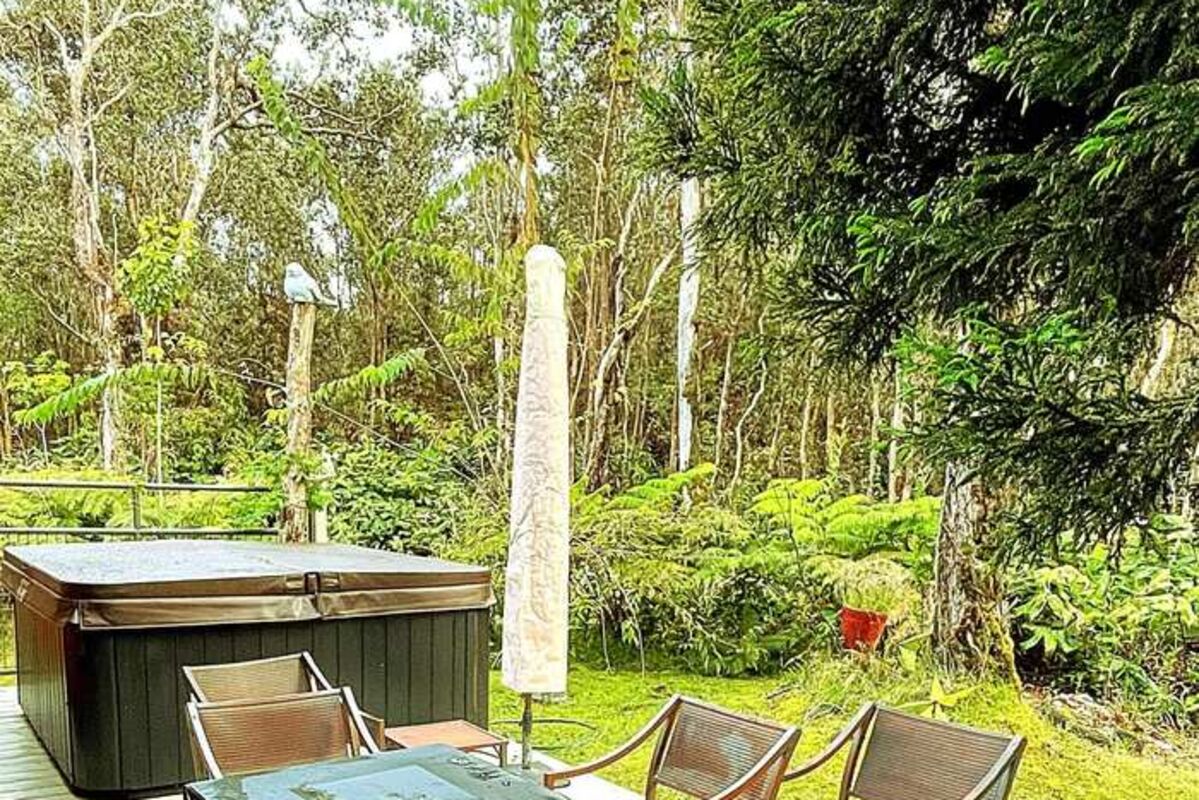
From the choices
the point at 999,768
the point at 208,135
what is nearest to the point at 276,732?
the point at 999,768

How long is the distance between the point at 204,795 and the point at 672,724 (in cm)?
133

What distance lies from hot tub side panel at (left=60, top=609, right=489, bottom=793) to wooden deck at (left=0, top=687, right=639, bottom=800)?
0.34 ft

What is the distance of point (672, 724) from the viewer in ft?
9.86

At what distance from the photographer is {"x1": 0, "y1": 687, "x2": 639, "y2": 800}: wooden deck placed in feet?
12.6

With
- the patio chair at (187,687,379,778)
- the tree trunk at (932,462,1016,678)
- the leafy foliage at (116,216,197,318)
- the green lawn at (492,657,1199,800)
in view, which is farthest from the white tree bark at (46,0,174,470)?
the tree trunk at (932,462,1016,678)

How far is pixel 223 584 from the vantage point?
3.95 metres

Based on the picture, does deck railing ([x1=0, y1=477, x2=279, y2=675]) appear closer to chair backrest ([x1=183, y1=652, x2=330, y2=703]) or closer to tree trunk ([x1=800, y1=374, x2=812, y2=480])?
chair backrest ([x1=183, y1=652, x2=330, y2=703])

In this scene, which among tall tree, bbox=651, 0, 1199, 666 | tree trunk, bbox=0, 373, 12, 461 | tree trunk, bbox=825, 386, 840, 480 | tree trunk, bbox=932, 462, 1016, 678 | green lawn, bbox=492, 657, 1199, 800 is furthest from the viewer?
tree trunk, bbox=0, 373, 12, 461

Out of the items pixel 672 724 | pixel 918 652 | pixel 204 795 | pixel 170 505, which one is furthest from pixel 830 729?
pixel 170 505

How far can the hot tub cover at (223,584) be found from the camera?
3756 millimetres

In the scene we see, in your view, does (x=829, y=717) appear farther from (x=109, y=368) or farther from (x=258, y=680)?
(x=109, y=368)

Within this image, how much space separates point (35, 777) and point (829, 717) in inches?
146

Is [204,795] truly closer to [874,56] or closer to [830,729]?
[874,56]

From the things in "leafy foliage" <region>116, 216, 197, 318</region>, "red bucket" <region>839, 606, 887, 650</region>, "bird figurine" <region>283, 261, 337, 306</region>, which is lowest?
"red bucket" <region>839, 606, 887, 650</region>
